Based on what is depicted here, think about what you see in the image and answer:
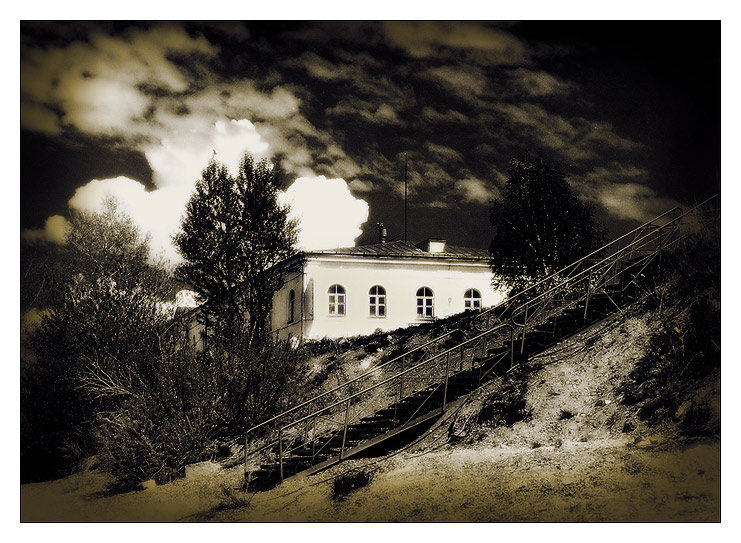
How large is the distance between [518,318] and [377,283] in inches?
176

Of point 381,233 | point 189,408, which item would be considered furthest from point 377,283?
point 189,408

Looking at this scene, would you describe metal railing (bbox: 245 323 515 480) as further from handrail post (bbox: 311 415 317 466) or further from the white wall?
the white wall

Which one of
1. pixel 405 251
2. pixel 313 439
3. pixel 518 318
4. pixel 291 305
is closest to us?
pixel 313 439

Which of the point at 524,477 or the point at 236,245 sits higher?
the point at 236,245

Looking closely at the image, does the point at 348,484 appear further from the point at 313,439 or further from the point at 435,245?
the point at 435,245

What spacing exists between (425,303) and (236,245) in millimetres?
5040

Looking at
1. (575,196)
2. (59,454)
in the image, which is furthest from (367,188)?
(59,454)

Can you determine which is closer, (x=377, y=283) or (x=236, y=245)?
(x=236, y=245)

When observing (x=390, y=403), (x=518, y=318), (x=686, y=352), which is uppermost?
(x=518, y=318)

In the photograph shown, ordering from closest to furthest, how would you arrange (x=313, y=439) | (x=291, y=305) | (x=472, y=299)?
(x=313, y=439) < (x=291, y=305) < (x=472, y=299)

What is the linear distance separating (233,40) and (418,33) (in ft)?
8.85

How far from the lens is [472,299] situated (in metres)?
15.6

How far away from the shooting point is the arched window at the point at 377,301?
1728 centimetres

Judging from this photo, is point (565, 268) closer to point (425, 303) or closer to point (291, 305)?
Answer: point (425, 303)
